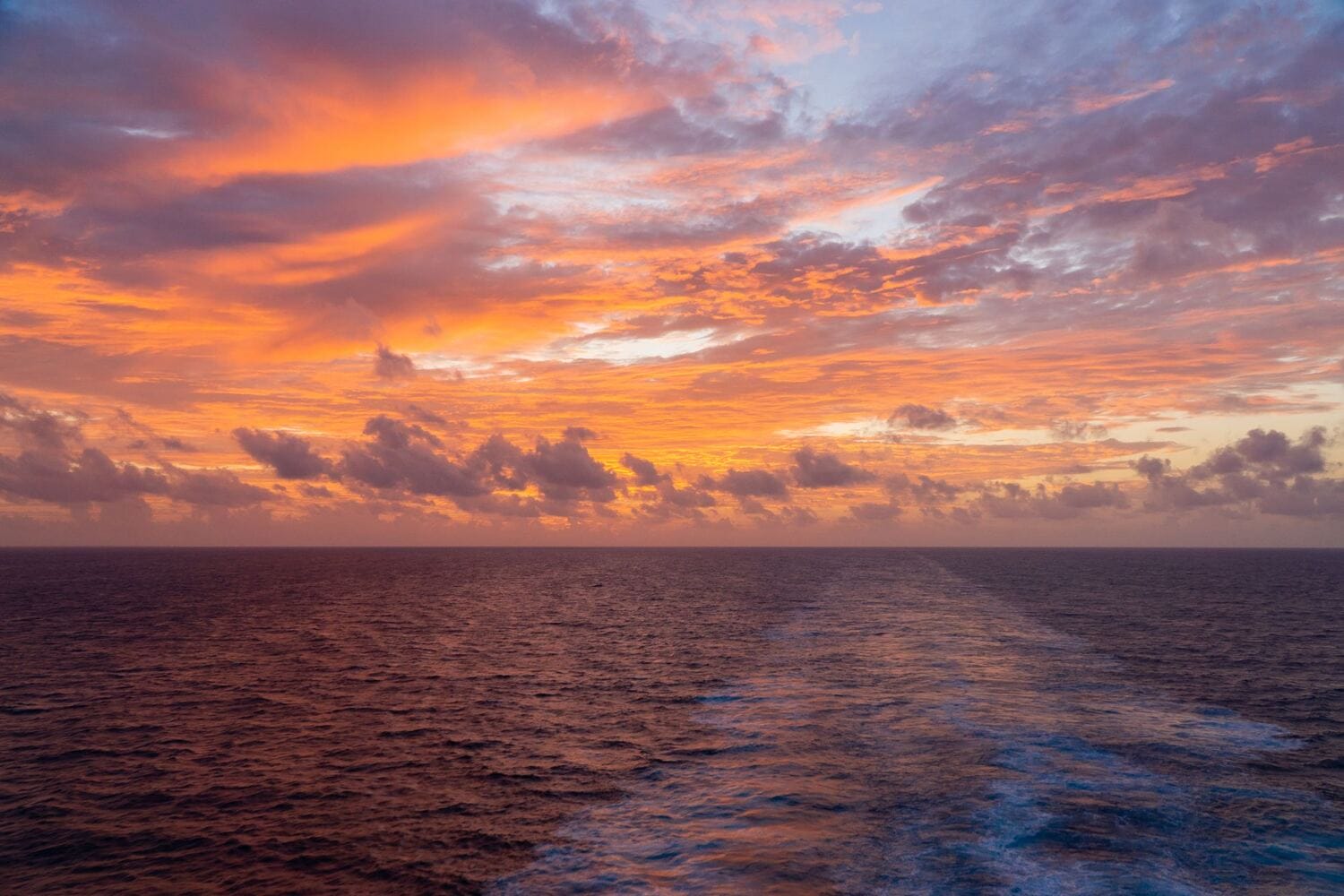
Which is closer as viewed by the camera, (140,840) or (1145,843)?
(1145,843)

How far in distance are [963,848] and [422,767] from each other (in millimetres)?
21699

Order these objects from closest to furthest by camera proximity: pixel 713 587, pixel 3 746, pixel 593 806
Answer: pixel 593 806 → pixel 3 746 → pixel 713 587

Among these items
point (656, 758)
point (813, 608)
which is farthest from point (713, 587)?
point (656, 758)

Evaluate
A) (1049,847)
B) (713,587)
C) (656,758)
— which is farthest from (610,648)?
(713,587)

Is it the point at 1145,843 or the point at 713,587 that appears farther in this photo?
the point at 713,587

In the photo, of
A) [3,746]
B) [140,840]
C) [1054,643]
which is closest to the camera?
[140,840]

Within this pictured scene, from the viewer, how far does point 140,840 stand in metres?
25.6

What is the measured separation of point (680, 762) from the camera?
33062 mm

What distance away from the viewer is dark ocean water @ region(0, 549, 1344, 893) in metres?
22.7

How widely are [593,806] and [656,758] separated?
5.97 meters

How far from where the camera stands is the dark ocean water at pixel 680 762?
74.5 feet

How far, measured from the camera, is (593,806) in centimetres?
2812

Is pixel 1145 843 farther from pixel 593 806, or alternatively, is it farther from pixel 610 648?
pixel 610 648

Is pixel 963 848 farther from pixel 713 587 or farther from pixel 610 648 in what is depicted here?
pixel 713 587
